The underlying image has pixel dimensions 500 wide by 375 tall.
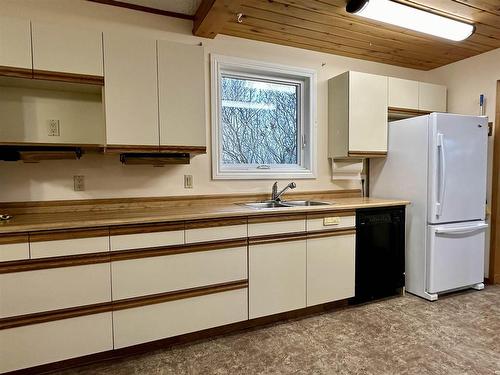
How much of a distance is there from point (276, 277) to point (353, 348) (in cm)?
69

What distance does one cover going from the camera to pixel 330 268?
8.44ft

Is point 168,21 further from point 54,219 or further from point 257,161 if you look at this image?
point 54,219

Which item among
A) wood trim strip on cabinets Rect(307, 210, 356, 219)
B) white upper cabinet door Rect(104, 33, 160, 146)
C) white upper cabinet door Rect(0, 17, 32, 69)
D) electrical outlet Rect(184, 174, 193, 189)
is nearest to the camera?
white upper cabinet door Rect(0, 17, 32, 69)

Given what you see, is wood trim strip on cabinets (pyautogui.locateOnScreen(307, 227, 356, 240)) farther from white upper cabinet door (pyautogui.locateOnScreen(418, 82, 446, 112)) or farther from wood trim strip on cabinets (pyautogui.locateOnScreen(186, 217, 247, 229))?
white upper cabinet door (pyautogui.locateOnScreen(418, 82, 446, 112))

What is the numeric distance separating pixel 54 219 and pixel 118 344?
0.87m

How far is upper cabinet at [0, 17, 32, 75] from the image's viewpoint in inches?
70.6

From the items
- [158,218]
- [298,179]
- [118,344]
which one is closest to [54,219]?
[158,218]

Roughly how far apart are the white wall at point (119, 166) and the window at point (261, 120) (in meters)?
0.10

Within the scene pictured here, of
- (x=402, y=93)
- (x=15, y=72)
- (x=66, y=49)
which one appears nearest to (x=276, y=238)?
(x=66, y=49)

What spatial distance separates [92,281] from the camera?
184 centimetres

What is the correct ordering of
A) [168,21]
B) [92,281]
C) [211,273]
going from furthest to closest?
[168,21] < [211,273] < [92,281]

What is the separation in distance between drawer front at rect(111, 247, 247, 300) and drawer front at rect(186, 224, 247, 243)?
0.30 feet

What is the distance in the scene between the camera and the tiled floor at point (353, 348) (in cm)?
187

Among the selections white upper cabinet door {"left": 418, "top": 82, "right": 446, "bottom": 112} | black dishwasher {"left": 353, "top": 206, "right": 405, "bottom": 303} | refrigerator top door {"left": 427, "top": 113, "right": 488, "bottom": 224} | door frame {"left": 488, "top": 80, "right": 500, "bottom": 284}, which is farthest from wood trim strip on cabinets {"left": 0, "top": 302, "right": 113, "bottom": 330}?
door frame {"left": 488, "top": 80, "right": 500, "bottom": 284}
